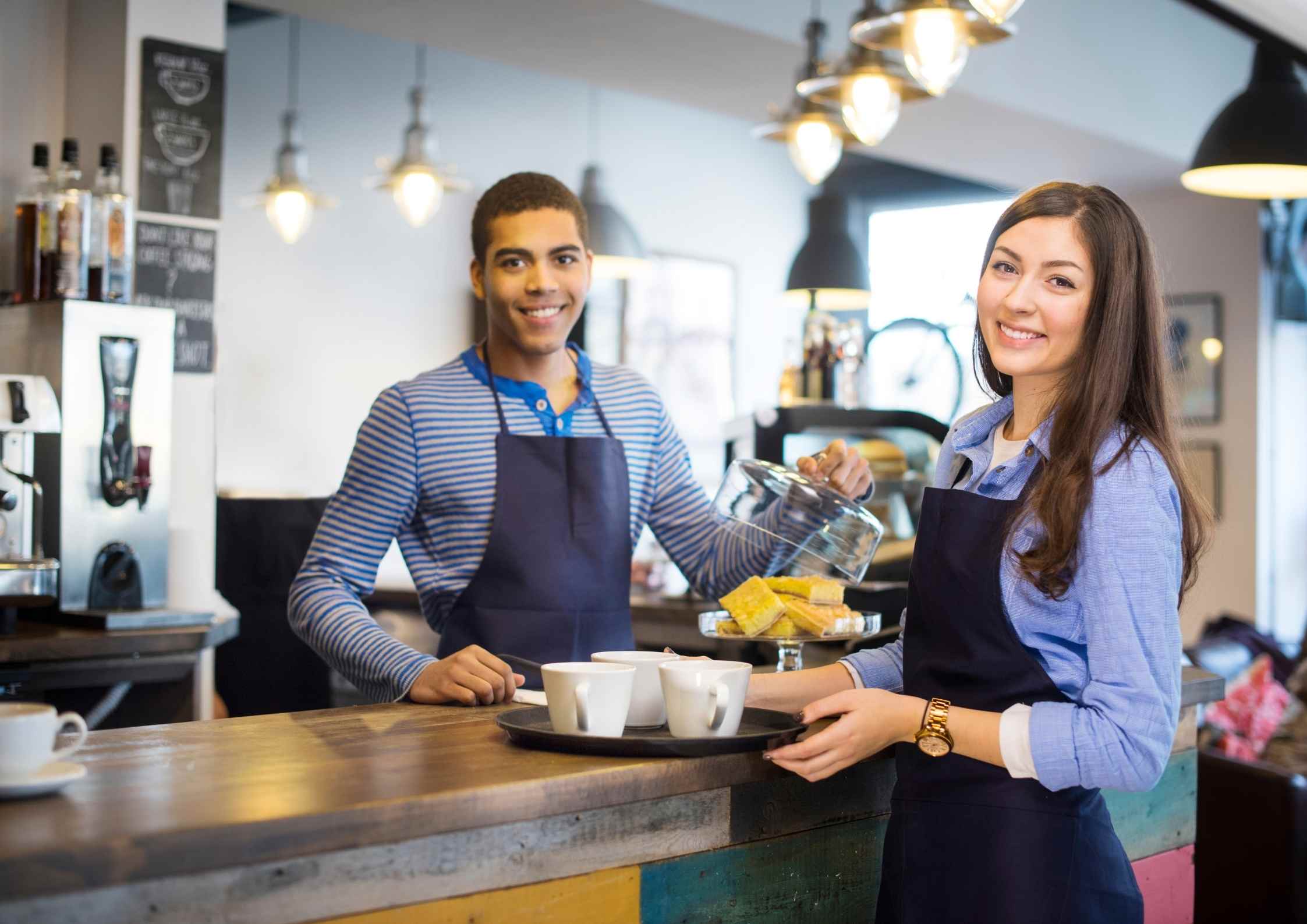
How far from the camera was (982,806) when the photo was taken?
1.45 meters

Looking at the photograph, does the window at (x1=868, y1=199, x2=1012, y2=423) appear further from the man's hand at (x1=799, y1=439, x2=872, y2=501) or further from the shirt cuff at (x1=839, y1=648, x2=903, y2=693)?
the shirt cuff at (x1=839, y1=648, x2=903, y2=693)

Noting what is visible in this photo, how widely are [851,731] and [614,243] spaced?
431 cm

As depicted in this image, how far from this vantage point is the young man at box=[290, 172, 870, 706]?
2.02 m

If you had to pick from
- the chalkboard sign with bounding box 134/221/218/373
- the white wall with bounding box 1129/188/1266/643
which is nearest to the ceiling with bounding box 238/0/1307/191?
the white wall with bounding box 1129/188/1266/643

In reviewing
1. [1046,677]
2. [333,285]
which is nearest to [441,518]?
[1046,677]

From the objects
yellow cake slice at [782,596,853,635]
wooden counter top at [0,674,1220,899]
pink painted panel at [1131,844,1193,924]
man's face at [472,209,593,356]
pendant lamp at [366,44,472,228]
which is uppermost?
pendant lamp at [366,44,472,228]

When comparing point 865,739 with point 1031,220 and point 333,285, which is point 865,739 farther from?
point 333,285

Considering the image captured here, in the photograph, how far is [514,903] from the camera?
4.32 feet

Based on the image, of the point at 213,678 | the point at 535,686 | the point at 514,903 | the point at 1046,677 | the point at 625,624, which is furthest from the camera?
the point at 213,678

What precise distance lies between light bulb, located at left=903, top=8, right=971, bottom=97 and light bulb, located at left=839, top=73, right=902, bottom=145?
1.55ft

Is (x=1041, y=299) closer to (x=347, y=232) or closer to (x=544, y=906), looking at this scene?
(x=544, y=906)

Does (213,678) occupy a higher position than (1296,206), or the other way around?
(1296,206)

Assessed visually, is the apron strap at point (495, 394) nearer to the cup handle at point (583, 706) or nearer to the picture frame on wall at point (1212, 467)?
the cup handle at point (583, 706)

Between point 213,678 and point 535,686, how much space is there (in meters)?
2.03
